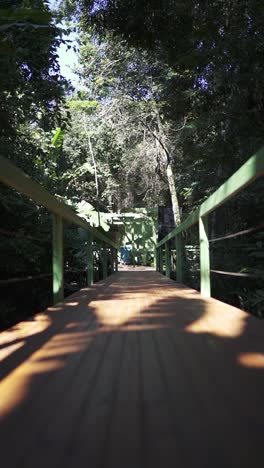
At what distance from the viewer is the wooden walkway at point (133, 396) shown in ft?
3.07

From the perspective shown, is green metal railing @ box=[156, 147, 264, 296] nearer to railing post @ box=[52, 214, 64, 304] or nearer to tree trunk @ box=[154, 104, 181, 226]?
railing post @ box=[52, 214, 64, 304]

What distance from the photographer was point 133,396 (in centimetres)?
127

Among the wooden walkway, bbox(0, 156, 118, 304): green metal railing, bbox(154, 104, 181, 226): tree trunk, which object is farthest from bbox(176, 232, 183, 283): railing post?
bbox(154, 104, 181, 226): tree trunk

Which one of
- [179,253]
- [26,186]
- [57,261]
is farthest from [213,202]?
[179,253]

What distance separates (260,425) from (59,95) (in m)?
4.95

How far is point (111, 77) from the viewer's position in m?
11.4

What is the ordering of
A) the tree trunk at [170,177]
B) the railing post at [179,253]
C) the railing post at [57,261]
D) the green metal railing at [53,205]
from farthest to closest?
the tree trunk at [170,177], the railing post at [179,253], the railing post at [57,261], the green metal railing at [53,205]

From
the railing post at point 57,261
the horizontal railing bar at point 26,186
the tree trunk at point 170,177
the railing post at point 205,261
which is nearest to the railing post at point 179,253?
the railing post at point 205,261

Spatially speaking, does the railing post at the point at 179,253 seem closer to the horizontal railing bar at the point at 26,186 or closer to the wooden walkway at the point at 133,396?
the horizontal railing bar at the point at 26,186

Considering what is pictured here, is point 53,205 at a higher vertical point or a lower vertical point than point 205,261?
higher

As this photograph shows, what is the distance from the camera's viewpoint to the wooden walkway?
93 cm

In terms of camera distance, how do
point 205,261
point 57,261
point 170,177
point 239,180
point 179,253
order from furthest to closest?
point 170,177 → point 179,253 → point 205,261 → point 57,261 → point 239,180

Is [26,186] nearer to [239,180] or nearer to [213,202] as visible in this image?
[239,180]

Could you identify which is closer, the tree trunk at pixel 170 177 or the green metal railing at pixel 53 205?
the green metal railing at pixel 53 205
